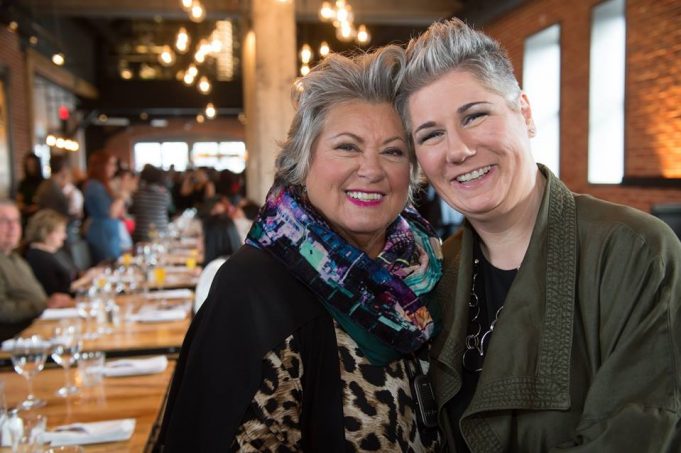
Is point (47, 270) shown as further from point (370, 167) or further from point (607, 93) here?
point (607, 93)

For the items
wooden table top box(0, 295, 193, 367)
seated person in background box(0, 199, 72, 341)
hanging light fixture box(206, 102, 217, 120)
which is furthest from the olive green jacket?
hanging light fixture box(206, 102, 217, 120)

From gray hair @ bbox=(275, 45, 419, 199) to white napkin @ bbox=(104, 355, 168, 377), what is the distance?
1376 mm

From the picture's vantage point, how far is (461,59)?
150cm

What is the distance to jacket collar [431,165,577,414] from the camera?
133 centimetres

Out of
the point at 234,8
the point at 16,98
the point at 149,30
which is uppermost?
the point at 149,30

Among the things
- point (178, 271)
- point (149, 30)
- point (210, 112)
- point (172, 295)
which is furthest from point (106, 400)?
point (149, 30)

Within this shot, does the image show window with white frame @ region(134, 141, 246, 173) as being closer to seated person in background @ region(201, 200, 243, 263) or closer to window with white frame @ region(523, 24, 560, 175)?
window with white frame @ region(523, 24, 560, 175)

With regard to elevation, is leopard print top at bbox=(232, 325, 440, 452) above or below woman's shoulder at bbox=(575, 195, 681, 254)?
below

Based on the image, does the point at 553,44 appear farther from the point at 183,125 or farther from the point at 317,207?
the point at 183,125

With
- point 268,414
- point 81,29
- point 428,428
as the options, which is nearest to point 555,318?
point 428,428

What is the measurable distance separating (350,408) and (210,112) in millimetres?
17547

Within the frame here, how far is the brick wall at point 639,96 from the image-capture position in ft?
22.0

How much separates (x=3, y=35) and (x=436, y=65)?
11040 millimetres

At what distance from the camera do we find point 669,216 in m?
4.22
